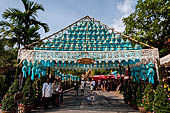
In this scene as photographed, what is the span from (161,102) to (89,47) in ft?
14.6

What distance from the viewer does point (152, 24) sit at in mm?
15547

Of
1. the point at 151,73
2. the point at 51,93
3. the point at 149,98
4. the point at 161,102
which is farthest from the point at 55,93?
the point at 161,102

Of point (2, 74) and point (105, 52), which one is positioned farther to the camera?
point (2, 74)

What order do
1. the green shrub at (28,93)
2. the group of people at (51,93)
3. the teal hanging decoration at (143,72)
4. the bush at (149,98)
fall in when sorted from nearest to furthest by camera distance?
the bush at (149,98) < the green shrub at (28,93) < the teal hanging decoration at (143,72) < the group of people at (51,93)

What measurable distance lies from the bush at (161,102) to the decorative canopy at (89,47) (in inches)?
65.9

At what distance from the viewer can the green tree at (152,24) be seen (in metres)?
15.2

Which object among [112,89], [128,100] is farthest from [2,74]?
[112,89]

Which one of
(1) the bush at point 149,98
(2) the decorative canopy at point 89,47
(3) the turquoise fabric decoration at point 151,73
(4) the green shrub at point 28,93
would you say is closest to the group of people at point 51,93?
(4) the green shrub at point 28,93

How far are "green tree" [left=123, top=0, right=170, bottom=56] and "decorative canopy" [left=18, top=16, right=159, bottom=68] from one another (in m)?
8.90

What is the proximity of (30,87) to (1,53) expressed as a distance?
44.0 feet

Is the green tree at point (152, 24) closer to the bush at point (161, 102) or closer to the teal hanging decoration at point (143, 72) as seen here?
the teal hanging decoration at point (143, 72)

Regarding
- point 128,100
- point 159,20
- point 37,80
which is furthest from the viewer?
point 159,20

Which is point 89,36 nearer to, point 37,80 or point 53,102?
point 37,80

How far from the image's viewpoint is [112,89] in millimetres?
23641
